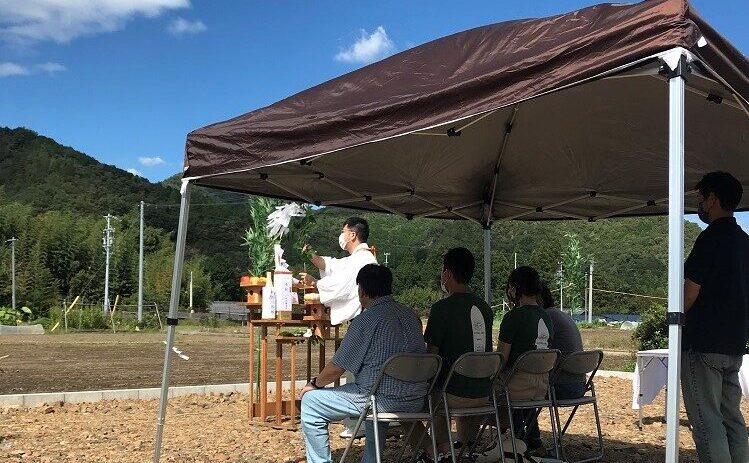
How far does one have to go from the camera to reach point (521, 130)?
18.4 feet

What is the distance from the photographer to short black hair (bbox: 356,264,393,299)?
13.5 ft

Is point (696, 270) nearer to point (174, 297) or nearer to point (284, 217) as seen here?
point (174, 297)

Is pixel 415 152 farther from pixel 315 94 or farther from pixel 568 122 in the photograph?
pixel 315 94

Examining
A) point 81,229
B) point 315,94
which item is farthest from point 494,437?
point 81,229

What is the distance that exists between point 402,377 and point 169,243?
7198 cm

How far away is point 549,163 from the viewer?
6086mm

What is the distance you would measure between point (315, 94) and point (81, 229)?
6075cm

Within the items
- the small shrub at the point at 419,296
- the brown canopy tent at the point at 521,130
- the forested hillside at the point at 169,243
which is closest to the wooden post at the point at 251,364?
the brown canopy tent at the point at 521,130

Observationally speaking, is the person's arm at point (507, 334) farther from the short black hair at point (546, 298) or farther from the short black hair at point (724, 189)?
the short black hair at point (724, 189)

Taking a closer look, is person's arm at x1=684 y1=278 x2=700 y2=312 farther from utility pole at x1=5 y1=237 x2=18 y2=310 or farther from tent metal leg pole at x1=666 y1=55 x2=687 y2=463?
utility pole at x1=5 y1=237 x2=18 y2=310

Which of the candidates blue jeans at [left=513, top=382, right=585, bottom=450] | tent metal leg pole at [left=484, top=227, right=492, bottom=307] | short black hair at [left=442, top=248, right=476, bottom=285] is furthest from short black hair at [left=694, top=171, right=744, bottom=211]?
tent metal leg pole at [left=484, top=227, right=492, bottom=307]

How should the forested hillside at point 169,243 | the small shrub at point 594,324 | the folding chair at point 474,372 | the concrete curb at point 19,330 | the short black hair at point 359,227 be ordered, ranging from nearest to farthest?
1. the folding chair at point 474,372
2. the short black hair at point 359,227
3. the concrete curb at point 19,330
4. the small shrub at point 594,324
5. the forested hillside at point 169,243

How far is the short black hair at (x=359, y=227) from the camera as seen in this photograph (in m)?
5.86

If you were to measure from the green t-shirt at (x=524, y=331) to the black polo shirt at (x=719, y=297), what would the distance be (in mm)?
1352
